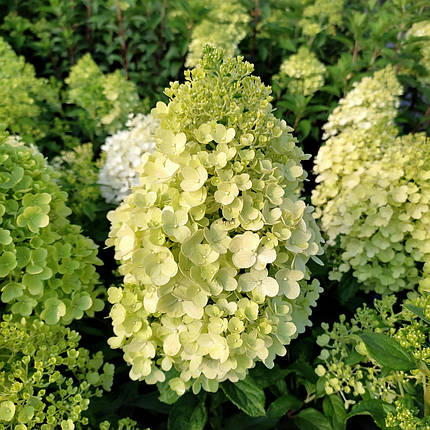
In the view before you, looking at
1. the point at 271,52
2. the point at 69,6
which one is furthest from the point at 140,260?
the point at 69,6

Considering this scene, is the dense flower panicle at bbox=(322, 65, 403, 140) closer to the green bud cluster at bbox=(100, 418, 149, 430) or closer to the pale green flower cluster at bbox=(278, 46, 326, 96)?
the pale green flower cluster at bbox=(278, 46, 326, 96)

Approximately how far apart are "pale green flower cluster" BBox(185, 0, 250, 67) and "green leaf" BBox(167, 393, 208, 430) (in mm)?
1529

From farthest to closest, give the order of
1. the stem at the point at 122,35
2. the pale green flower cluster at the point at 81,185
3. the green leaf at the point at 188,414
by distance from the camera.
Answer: the stem at the point at 122,35 < the pale green flower cluster at the point at 81,185 < the green leaf at the point at 188,414

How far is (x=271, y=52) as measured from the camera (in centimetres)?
266

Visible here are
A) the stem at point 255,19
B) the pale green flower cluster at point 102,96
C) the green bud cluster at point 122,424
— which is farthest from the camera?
the stem at point 255,19

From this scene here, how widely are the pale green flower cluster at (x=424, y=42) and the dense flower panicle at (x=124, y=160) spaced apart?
60.6 inches

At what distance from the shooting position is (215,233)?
0.91 metres

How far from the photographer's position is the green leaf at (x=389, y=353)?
92cm

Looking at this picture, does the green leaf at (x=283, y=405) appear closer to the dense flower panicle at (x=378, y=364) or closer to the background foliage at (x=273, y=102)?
the background foliage at (x=273, y=102)

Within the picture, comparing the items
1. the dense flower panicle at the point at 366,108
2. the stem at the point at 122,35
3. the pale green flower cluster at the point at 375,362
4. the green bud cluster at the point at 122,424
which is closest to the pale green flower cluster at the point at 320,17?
the dense flower panicle at the point at 366,108

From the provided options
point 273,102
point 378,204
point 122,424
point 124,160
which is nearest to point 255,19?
point 273,102

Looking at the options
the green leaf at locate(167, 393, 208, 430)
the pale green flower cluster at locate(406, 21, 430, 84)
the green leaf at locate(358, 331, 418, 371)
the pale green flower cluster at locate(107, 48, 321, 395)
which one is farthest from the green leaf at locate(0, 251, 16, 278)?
the pale green flower cluster at locate(406, 21, 430, 84)

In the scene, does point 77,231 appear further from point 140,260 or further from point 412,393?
point 412,393

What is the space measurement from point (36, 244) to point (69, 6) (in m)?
2.14
